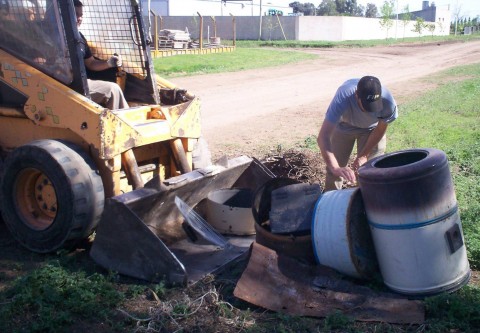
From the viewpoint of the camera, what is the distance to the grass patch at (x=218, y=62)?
22.3 metres

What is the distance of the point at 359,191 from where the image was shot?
4.47 m

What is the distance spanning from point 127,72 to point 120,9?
2.05ft

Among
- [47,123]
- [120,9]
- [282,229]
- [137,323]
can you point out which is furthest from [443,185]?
[120,9]

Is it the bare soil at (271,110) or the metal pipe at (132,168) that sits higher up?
the metal pipe at (132,168)

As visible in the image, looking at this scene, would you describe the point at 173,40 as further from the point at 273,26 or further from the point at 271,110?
the point at 273,26

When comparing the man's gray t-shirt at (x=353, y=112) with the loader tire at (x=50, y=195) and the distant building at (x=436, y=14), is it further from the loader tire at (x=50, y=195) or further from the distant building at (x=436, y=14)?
the distant building at (x=436, y=14)

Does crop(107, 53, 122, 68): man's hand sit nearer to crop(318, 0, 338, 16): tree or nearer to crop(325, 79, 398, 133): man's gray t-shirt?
crop(325, 79, 398, 133): man's gray t-shirt

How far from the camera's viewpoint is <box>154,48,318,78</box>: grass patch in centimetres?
2230

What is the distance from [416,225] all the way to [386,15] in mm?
63392

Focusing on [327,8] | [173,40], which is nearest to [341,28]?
[173,40]

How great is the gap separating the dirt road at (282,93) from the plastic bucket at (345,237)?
4.64 meters

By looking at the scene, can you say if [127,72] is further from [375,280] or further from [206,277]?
[375,280]

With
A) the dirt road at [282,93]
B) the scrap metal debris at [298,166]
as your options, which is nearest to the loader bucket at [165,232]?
the scrap metal debris at [298,166]

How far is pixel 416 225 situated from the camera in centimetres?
408
